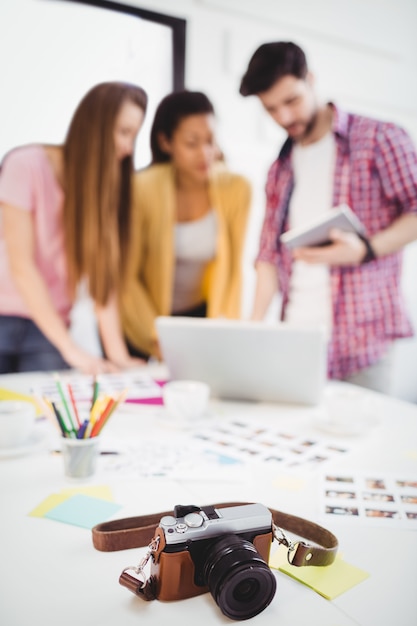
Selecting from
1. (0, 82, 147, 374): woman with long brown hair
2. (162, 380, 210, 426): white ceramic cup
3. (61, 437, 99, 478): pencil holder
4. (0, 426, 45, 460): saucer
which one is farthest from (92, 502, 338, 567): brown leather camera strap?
(0, 82, 147, 374): woman with long brown hair

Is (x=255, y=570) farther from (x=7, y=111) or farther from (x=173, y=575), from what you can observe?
(x=7, y=111)

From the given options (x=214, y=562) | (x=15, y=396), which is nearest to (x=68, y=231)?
(x=15, y=396)

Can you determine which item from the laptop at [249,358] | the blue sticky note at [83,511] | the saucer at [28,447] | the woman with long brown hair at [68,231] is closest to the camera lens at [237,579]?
the blue sticky note at [83,511]

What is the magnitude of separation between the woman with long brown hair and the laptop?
2.14ft

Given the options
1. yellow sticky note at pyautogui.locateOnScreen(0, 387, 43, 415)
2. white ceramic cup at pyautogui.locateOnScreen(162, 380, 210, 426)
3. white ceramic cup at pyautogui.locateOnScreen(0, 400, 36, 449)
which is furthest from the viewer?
yellow sticky note at pyautogui.locateOnScreen(0, 387, 43, 415)

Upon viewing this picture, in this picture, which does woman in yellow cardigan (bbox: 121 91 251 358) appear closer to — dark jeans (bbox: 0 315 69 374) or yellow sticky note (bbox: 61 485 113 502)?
dark jeans (bbox: 0 315 69 374)

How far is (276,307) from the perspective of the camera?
2.35 m

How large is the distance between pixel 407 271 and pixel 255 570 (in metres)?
2.27

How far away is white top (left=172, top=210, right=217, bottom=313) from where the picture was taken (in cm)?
221

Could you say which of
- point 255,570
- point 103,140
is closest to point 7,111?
point 103,140

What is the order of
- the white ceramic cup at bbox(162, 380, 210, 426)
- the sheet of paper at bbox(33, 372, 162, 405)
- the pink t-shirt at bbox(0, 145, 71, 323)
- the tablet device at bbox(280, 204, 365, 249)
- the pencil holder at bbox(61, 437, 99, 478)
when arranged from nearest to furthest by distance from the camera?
1. the pencil holder at bbox(61, 437, 99, 478)
2. the white ceramic cup at bbox(162, 380, 210, 426)
3. the sheet of paper at bbox(33, 372, 162, 405)
4. the tablet device at bbox(280, 204, 365, 249)
5. the pink t-shirt at bbox(0, 145, 71, 323)

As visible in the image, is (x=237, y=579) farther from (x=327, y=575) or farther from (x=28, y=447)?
(x=28, y=447)

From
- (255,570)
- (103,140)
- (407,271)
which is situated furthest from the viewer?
(407,271)

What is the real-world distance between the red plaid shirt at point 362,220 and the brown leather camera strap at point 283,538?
158 centimetres
